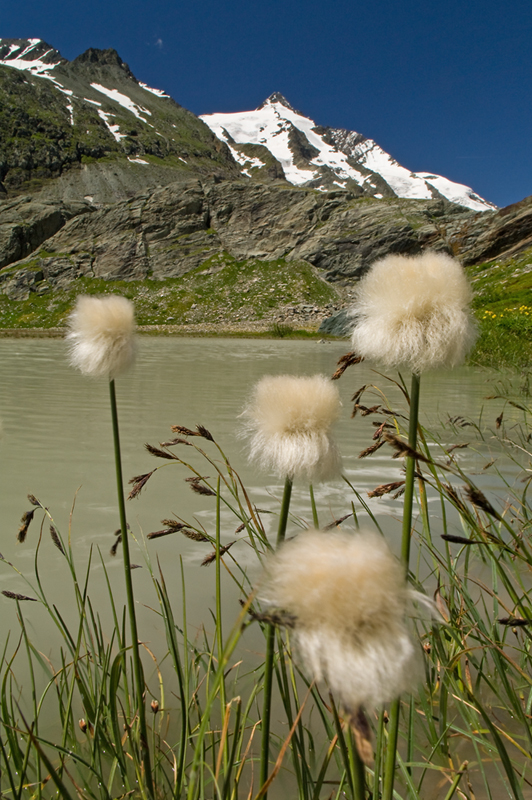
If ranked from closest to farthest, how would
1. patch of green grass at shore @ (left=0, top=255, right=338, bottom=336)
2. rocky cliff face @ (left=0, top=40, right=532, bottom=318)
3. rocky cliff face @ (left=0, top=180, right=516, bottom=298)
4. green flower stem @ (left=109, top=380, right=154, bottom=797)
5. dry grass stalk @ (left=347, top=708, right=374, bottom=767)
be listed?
dry grass stalk @ (left=347, top=708, right=374, bottom=767), green flower stem @ (left=109, top=380, right=154, bottom=797), patch of green grass at shore @ (left=0, top=255, right=338, bottom=336), rocky cliff face @ (left=0, top=40, right=532, bottom=318), rocky cliff face @ (left=0, top=180, right=516, bottom=298)

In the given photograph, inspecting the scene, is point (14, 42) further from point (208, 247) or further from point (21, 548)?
point (21, 548)

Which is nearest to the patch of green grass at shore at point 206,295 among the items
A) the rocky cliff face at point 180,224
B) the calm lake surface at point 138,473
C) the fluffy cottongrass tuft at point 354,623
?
the rocky cliff face at point 180,224

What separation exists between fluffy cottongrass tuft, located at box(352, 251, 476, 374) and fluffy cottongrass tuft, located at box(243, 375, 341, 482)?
0.14 meters

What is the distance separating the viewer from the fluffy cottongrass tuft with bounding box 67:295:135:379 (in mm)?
1148

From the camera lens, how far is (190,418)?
5.77 m

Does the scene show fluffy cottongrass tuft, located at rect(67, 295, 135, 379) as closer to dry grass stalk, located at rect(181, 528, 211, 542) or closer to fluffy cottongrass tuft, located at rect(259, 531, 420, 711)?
dry grass stalk, located at rect(181, 528, 211, 542)

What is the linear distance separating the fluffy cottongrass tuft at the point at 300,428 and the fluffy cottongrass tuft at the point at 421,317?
0.14 metres

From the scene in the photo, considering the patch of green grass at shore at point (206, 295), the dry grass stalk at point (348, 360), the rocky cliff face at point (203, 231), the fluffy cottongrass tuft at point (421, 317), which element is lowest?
the dry grass stalk at point (348, 360)

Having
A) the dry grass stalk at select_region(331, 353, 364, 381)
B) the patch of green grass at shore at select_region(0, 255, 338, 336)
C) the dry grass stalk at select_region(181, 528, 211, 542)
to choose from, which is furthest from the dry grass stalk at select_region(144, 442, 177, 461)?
the patch of green grass at shore at select_region(0, 255, 338, 336)

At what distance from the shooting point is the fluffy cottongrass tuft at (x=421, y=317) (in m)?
0.82

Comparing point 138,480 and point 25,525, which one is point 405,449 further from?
point 25,525

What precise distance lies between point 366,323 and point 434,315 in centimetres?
13

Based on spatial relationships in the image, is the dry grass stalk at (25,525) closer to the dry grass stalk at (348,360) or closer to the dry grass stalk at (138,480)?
the dry grass stalk at (138,480)

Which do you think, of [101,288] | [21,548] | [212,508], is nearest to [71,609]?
[21,548]
